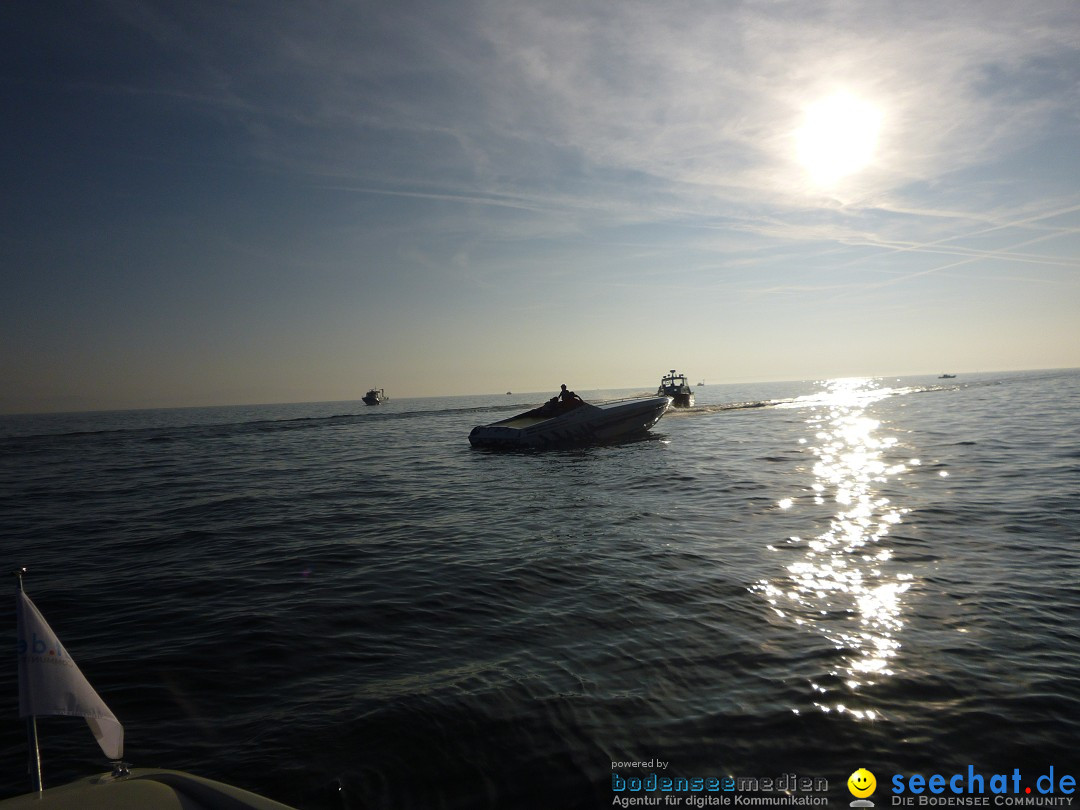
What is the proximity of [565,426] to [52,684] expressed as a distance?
2546 cm

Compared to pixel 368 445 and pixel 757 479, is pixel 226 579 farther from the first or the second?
pixel 368 445

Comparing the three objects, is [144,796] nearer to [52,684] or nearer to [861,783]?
[52,684]

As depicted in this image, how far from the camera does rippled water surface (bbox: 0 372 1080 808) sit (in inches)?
178

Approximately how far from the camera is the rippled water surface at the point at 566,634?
14.8 feet

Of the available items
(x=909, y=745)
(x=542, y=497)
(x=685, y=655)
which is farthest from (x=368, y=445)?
(x=909, y=745)

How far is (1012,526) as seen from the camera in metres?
10.7

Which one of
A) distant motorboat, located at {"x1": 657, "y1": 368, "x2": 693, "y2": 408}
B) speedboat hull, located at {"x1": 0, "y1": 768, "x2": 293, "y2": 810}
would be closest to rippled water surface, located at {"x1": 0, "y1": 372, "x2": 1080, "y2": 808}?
speedboat hull, located at {"x1": 0, "y1": 768, "x2": 293, "y2": 810}

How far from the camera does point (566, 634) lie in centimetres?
685

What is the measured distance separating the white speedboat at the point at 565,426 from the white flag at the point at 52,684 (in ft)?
78.3

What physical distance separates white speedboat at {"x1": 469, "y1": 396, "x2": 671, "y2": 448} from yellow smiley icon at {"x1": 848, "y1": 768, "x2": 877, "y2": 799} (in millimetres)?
23109

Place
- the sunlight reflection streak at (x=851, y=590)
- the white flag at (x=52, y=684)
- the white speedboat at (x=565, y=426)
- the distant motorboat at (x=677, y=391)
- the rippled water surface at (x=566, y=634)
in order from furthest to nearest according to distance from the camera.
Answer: the distant motorboat at (x=677, y=391)
the white speedboat at (x=565, y=426)
the sunlight reflection streak at (x=851, y=590)
the rippled water surface at (x=566, y=634)
the white flag at (x=52, y=684)

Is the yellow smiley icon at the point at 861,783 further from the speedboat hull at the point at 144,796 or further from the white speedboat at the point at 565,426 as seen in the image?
the white speedboat at the point at 565,426

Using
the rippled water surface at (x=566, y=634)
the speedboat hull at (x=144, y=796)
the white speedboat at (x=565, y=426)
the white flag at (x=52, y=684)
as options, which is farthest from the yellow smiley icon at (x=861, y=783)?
the white speedboat at (x=565, y=426)

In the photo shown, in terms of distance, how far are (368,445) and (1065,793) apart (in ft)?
111
